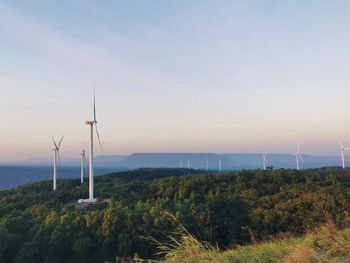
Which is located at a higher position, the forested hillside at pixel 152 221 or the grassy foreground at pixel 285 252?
the grassy foreground at pixel 285 252

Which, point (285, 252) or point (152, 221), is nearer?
point (285, 252)

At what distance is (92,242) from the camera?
28.8 m

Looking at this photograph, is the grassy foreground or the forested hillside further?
the forested hillside

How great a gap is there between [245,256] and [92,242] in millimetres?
24428

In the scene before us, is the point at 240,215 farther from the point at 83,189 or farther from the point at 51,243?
the point at 83,189

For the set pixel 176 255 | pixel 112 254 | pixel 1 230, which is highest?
pixel 176 255

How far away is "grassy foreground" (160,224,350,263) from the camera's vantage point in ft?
18.5

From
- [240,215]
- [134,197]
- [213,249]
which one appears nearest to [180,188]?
[134,197]

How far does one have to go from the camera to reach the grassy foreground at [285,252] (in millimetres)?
5645

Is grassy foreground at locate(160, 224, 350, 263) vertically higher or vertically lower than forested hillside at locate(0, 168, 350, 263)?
higher

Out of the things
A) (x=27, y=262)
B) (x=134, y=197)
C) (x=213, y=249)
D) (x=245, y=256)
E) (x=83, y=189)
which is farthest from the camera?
(x=83, y=189)

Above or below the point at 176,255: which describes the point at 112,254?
below

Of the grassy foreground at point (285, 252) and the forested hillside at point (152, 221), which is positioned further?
the forested hillside at point (152, 221)

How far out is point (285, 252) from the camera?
20.7ft
